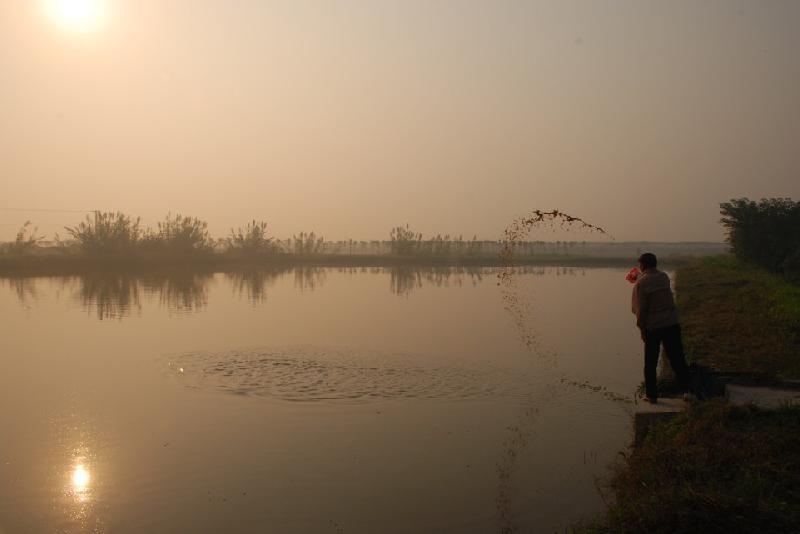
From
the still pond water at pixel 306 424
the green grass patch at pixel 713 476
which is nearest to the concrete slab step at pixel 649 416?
the green grass patch at pixel 713 476

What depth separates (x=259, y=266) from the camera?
51469 mm

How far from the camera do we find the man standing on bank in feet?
22.9

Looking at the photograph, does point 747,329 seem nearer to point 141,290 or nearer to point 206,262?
point 141,290

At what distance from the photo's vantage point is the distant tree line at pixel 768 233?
2364 centimetres

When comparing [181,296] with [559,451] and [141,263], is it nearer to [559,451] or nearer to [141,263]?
[559,451]

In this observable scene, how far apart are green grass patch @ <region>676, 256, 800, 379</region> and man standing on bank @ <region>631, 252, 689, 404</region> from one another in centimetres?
105

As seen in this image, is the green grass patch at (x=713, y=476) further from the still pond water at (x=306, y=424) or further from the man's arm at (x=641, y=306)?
the man's arm at (x=641, y=306)

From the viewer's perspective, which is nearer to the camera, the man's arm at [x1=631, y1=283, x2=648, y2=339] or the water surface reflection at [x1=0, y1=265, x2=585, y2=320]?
the man's arm at [x1=631, y1=283, x2=648, y2=339]

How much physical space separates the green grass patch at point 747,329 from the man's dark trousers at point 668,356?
0.99 m

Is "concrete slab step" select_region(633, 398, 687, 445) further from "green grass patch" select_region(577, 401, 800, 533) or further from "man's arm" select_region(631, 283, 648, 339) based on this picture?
"man's arm" select_region(631, 283, 648, 339)

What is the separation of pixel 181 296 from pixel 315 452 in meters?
18.4

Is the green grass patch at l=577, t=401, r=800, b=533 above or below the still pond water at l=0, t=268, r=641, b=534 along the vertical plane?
above

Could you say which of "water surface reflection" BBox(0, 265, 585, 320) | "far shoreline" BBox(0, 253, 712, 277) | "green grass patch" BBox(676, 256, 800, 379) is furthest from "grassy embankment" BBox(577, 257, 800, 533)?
"far shoreline" BBox(0, 253, 712, 277)

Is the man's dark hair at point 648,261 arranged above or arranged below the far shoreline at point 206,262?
above
